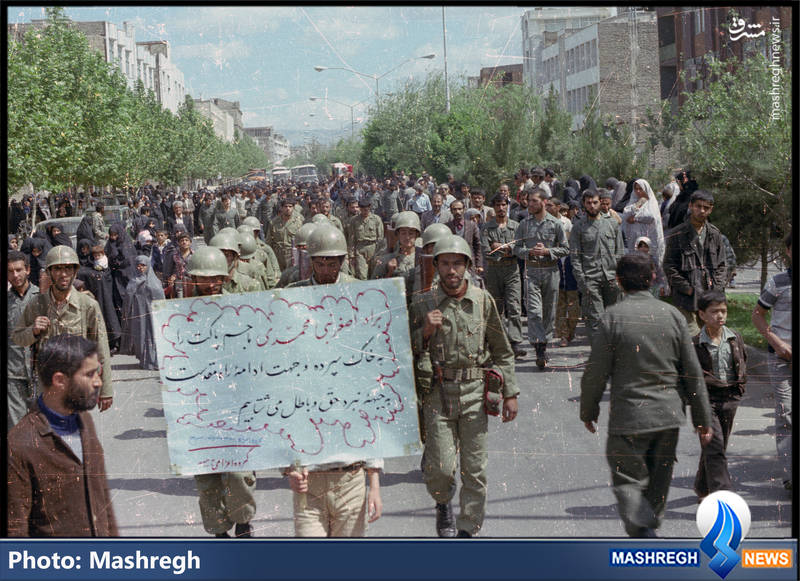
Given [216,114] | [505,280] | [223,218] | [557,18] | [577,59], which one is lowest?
[505,280]

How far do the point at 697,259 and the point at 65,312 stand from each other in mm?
4419

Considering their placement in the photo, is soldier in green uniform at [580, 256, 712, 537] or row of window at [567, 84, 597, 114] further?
row of window at [567, 84, 597, 114]

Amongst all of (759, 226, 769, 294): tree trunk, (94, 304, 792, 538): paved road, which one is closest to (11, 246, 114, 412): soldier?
(94, 304, 792, 538): paved road

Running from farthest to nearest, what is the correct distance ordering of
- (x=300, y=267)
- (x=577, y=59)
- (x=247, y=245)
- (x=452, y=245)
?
(x=577, y=59), (x=247, y=245), (x=300, y=267), (x=452, y=245)

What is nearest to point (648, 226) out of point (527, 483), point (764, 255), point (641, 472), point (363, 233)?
point (764, 255)

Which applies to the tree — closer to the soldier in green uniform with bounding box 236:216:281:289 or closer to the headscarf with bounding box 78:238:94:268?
the soldier in green uniform with bounding box 236:216:281:289

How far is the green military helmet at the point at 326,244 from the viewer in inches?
183

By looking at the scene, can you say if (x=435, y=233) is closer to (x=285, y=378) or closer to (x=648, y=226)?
(x=648, y=226)

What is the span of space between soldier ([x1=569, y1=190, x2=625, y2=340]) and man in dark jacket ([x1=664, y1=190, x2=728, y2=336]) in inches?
46.5

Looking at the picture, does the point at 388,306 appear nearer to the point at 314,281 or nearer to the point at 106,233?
the point at 314,281

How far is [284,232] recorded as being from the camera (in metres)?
12.4

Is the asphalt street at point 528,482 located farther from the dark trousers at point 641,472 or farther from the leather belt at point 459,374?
the leather belt at point 459,374

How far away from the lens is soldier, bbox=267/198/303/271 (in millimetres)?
12305

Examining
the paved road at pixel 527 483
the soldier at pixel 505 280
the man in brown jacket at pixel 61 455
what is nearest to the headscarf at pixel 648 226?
the soldier at pixel 505 280
